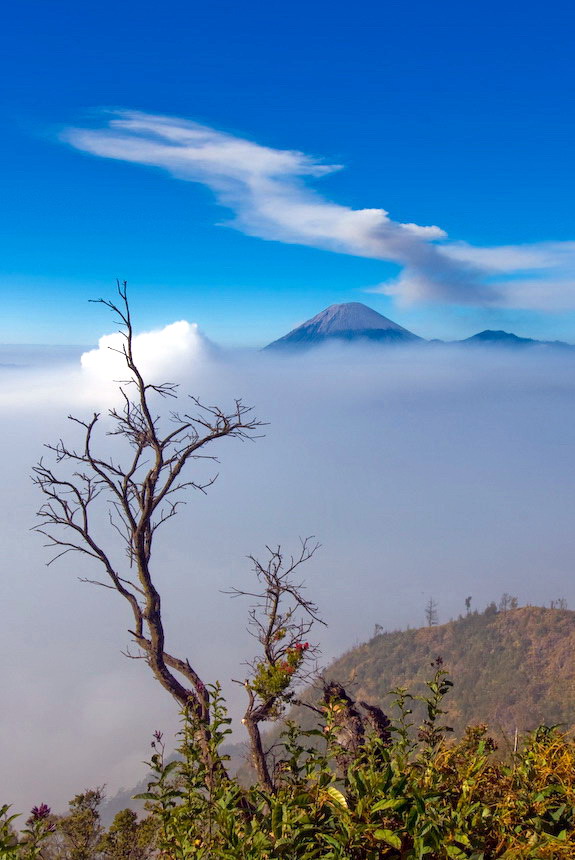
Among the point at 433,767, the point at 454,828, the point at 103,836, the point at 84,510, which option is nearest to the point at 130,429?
the point at 84,510

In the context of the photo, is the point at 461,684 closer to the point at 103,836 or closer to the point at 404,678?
the point at 404,678

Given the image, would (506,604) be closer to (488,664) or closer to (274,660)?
(488,664)

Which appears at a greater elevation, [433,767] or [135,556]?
[135,556]

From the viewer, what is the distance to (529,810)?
11.9ft

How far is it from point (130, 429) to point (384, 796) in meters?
7.30

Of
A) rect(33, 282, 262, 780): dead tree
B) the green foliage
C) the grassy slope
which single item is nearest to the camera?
the green foliage

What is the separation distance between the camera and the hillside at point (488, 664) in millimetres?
103812

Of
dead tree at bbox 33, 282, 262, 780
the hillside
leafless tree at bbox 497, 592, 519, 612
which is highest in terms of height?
leafless tree at bbox 497, 592, 519, 612

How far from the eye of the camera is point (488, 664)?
4855 inches

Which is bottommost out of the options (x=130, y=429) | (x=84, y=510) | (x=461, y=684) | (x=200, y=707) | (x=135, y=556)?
(x=461, y=684)

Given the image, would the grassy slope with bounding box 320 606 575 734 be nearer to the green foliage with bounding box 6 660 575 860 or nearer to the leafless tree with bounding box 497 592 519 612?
the leafless tree with bounding box 497 592 519 612

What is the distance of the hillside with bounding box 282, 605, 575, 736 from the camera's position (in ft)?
341

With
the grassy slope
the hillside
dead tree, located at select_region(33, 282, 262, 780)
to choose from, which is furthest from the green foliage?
the grassy slope

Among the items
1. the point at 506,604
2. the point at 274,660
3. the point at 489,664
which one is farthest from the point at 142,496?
the point at 506,604
